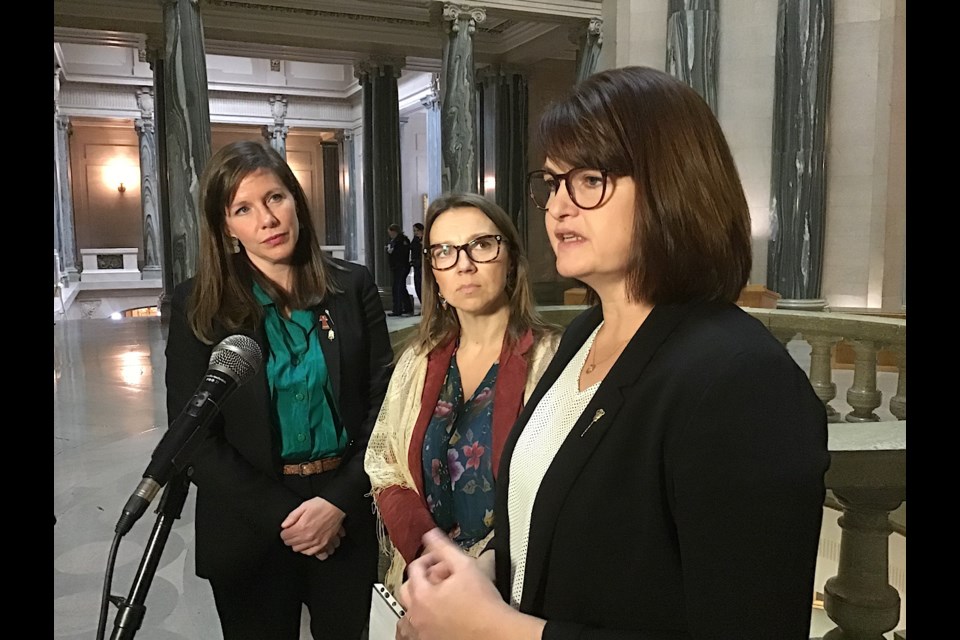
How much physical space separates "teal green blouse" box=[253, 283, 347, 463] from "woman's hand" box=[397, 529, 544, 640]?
1029 mm

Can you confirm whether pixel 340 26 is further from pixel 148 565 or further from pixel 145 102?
pixel 148 565

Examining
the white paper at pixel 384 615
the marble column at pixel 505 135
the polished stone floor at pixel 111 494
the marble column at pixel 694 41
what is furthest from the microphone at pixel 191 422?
the marble column at pixel 505 135

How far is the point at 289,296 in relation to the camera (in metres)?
2.29

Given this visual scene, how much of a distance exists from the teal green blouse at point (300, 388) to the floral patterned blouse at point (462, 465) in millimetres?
355

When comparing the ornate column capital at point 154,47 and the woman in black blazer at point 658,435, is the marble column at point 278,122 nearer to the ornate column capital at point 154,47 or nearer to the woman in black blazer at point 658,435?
the ornate column capital at point 154,47

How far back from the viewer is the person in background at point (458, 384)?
6.63 feet

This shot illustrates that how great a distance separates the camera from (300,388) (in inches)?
86.8

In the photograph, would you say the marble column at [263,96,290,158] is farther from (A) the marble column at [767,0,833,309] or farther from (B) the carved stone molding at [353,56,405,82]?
(A) the marble column at [767,0,833,309]

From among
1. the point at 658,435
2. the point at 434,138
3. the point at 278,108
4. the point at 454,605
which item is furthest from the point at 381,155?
the point at 658,435

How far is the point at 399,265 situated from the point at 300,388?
11.3m
